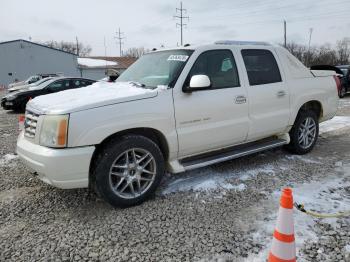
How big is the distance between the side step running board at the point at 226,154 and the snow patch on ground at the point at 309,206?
2.52ft

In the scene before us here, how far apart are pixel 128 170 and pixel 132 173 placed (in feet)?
0.28

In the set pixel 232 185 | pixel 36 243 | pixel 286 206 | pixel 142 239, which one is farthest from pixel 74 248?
pixel 232 185

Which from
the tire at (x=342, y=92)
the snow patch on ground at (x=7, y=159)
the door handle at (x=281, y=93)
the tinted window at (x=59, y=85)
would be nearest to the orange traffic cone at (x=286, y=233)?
the door handle at (x=281, y=93)

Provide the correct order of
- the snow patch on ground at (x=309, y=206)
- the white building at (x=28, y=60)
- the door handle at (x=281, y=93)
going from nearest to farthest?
the snow patch on ground at (x=309, y=206) → the door handle at (x=281, y=93) → the white building at (x=28, y=60)

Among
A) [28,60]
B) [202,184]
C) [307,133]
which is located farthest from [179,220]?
[28,60]

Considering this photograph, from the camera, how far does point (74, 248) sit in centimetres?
293

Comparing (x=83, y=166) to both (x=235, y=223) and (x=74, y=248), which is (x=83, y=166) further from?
(x=235, y=223)

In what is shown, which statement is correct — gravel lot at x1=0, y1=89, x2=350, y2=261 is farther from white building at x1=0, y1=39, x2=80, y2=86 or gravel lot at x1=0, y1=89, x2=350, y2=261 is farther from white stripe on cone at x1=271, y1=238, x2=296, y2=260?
white building at x1=0, y1=39, x2=80, y2=86

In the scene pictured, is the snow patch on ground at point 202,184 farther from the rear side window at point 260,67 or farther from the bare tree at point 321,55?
the bare tree at point 321,55

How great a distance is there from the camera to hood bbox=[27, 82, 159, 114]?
3268 millimetres

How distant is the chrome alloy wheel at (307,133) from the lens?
5484 millimetres

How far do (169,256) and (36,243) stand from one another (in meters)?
1.27

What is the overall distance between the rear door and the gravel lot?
2.14 feet

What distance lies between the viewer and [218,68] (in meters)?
4.29
